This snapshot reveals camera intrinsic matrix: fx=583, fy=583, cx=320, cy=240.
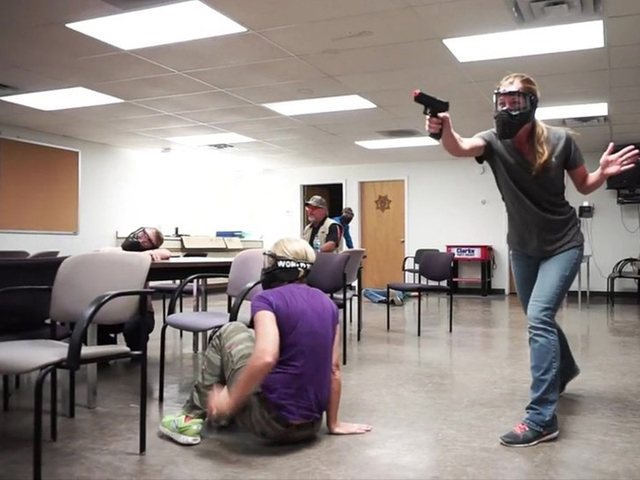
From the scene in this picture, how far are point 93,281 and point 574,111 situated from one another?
6.16 meters

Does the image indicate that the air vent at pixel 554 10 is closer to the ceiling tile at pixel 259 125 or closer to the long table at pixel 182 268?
the long table at pixel 182 268

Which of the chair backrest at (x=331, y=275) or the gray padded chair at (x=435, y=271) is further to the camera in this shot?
the gray padded chair at (x=435, y=271)

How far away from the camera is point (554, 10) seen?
3902 millimetres

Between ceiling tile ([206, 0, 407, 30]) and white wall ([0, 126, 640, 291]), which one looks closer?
ceiling tile ([206, 0, 407, 30])

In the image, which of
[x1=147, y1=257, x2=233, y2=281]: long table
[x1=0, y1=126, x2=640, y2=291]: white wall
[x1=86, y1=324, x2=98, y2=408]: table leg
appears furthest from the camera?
[x1=0, y1=126, x2=640, y2=291]: white wall

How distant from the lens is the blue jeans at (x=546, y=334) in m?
2.35

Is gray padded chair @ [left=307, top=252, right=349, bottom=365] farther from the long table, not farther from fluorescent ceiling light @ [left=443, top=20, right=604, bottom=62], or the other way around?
fluorescent ceiling light @ [left=443, top=20, right=604, bottom=62]

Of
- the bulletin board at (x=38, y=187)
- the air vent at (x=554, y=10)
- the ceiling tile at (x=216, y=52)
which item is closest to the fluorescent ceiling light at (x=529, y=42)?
the air vent at (x=554, y=10)

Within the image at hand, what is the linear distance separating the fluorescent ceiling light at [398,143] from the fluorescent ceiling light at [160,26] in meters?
4.68

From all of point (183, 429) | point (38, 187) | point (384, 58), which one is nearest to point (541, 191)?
point (183, 429)

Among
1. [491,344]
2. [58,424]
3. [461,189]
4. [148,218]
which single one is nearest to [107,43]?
[58,424]

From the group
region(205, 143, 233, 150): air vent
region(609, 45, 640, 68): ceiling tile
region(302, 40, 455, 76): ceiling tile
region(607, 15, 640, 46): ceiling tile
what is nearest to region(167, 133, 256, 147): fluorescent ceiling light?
region(205, 143, 233, 150): air vent

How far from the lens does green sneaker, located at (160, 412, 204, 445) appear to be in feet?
7.61

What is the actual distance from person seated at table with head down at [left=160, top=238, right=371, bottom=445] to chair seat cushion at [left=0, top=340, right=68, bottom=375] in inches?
22.5
